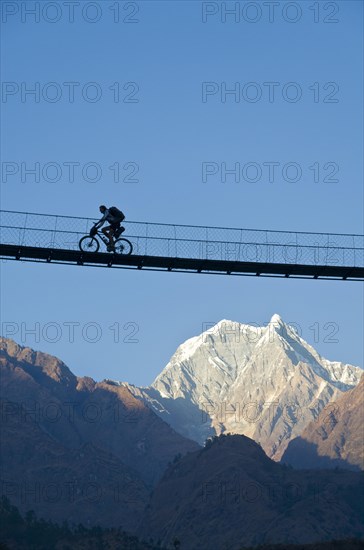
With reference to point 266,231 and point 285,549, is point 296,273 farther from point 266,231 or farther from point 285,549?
point 285,549

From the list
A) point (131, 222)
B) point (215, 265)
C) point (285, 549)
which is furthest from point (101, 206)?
point (285, 549)

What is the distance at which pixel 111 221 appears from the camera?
190ft

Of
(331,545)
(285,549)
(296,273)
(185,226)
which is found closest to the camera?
(185,226)

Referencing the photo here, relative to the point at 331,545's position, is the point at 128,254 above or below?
above

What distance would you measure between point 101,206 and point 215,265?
6.82m

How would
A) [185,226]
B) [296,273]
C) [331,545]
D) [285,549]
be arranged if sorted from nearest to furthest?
[185,226], [296,273], [285,549], [331,545]

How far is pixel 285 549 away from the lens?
142750 millimetres

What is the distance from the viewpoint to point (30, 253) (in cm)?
5684

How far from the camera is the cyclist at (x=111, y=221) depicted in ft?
189

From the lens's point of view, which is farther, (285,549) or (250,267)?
(285,549)

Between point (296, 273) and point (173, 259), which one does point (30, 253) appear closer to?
point (173, 259)

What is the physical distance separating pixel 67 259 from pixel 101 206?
10.8 ft

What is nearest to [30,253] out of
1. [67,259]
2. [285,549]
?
[67,259]

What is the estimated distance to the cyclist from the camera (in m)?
57.6
